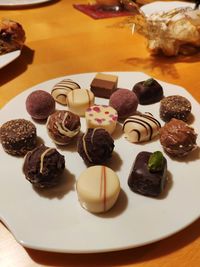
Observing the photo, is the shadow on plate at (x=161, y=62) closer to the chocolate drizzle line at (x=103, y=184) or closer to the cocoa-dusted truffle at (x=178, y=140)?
the cocoa-dusted truffle at (x=178, y=140)

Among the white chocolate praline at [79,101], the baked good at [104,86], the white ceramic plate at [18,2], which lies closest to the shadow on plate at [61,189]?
the white chocolate praline at [79,101]

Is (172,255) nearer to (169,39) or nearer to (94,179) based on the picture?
(94,179)

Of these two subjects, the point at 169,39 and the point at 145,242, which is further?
the point at 169,39

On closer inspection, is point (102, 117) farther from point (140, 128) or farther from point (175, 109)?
point (175, 109)

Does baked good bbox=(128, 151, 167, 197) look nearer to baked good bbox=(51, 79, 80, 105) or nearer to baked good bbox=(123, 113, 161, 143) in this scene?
baked good bbox=(123, 113, 161, 143)

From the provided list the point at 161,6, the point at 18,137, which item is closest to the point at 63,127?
the point at 18,137

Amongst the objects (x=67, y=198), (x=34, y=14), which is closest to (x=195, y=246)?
(x=67, y=198)

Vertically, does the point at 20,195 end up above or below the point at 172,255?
above
